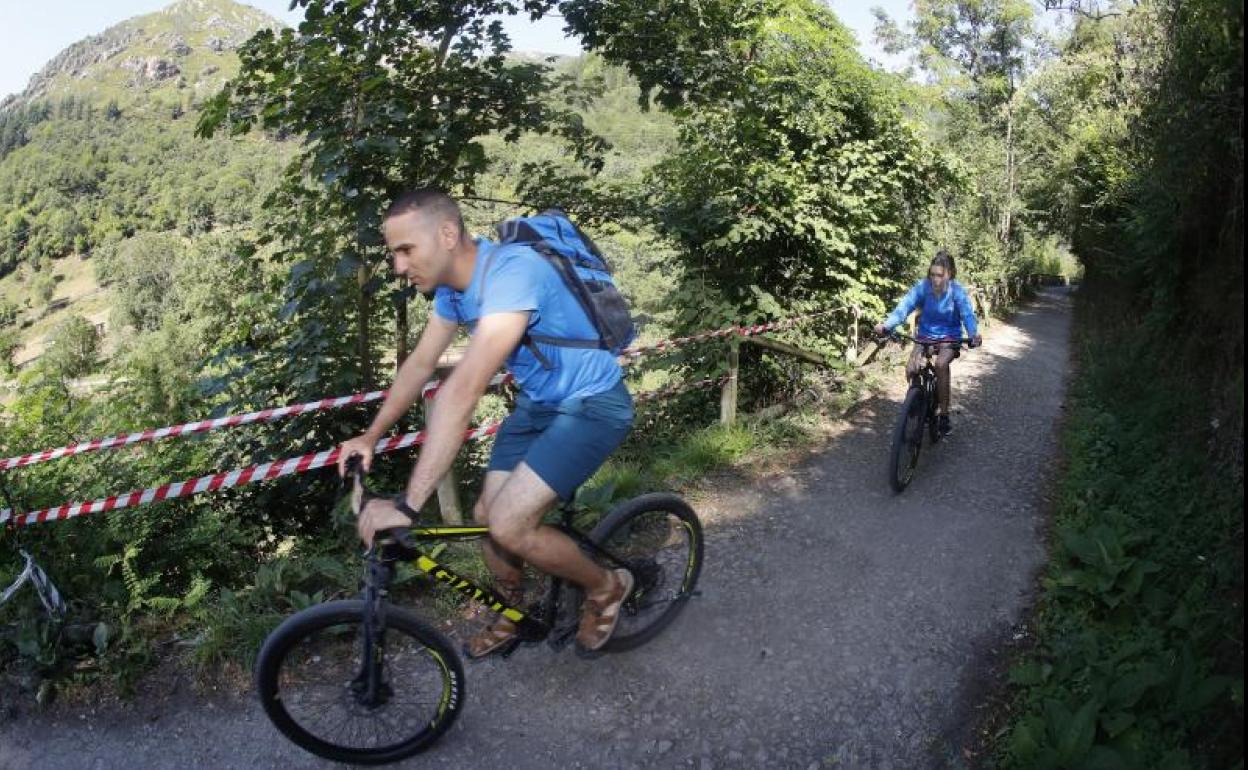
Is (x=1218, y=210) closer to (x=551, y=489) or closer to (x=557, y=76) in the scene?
(x=551, y=489)

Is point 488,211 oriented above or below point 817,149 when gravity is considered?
Result: below

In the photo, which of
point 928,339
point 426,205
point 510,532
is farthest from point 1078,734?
point 928,339

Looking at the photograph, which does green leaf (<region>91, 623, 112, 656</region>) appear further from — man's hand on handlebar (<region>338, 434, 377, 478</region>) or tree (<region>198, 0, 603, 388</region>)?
tree (<region>198, 0, 603, 388</region>)

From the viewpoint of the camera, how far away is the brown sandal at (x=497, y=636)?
10.8 ft

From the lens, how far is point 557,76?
5820 millimetres

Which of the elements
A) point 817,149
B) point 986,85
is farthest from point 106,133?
point 817,149

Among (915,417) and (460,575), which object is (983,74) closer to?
(915,417)

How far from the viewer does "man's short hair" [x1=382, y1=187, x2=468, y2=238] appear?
8.50 feet

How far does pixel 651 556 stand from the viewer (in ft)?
11.8

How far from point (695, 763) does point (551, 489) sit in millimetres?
1279

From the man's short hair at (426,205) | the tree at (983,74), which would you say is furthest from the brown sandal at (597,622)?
the tree at (983,74)

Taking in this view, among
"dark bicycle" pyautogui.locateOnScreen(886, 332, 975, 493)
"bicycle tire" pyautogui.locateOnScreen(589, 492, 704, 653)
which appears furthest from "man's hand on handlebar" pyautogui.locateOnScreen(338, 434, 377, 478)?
"dark bicycle" pyautogui.locateOnScreen(886, 332, 975, 493)

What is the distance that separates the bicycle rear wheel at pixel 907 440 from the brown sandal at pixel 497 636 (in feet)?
11.2

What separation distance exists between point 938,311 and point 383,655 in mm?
5257
